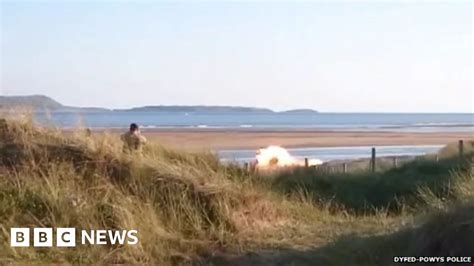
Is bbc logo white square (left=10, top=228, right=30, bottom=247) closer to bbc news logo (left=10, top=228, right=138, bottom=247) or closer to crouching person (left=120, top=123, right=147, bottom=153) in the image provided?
bbc news logo (left=10, top=228, right=138, bottom=247)

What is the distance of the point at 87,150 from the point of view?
11.0 metres

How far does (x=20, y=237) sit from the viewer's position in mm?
8742

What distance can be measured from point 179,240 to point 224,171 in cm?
380

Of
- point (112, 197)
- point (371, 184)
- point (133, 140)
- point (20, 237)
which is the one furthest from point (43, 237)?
point (371, 184)

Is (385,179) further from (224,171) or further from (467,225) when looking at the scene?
(467,225)

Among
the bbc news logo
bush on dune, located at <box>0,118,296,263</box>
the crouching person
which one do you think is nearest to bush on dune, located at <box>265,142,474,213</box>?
the crouching person

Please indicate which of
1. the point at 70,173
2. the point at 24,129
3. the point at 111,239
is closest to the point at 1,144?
the point at 24,129

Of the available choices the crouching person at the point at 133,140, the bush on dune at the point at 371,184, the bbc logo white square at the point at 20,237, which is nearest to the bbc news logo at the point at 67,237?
the bbc logo white square at the point at 20,237

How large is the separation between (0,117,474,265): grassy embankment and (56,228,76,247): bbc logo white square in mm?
162

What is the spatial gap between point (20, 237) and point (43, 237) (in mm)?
265

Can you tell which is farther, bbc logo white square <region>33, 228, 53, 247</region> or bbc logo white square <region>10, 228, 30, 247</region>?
bbc logo white square <region>33, 228, 53, 247</region>

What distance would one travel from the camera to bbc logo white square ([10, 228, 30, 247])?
8594 millimetres

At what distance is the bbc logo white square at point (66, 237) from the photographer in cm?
879

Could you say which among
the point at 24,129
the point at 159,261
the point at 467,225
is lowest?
the point at 159,261
